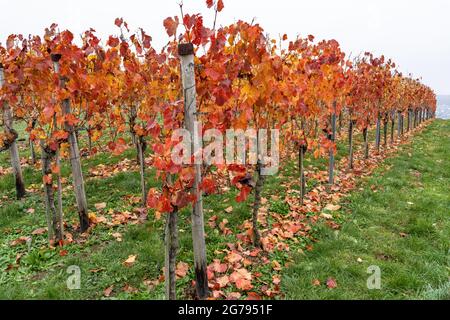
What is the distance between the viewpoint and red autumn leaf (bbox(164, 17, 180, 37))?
10.0 ft

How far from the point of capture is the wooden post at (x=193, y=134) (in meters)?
3.12

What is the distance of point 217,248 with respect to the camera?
486 centimetres

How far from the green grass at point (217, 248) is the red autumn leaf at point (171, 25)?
2907mm

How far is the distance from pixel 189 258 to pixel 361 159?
8.54 m

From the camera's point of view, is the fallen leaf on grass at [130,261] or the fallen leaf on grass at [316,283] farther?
the fallen leaf on grass at [130,261]

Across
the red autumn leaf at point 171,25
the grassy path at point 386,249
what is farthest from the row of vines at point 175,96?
the grassy path at point 386,249

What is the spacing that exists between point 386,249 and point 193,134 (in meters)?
3.83

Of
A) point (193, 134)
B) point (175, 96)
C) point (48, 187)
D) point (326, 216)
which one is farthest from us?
point (326, 216)

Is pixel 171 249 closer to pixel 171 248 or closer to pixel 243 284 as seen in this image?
pixel 171 248

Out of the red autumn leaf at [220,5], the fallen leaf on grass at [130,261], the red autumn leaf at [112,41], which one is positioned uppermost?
the red autumn leaf at [112,41]

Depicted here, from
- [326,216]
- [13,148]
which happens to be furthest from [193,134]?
[13,148]

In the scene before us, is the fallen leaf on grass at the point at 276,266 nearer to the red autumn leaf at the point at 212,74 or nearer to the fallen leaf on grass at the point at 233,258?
the fallen leaf on grass at the point at 233,258

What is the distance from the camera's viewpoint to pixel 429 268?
460cm
